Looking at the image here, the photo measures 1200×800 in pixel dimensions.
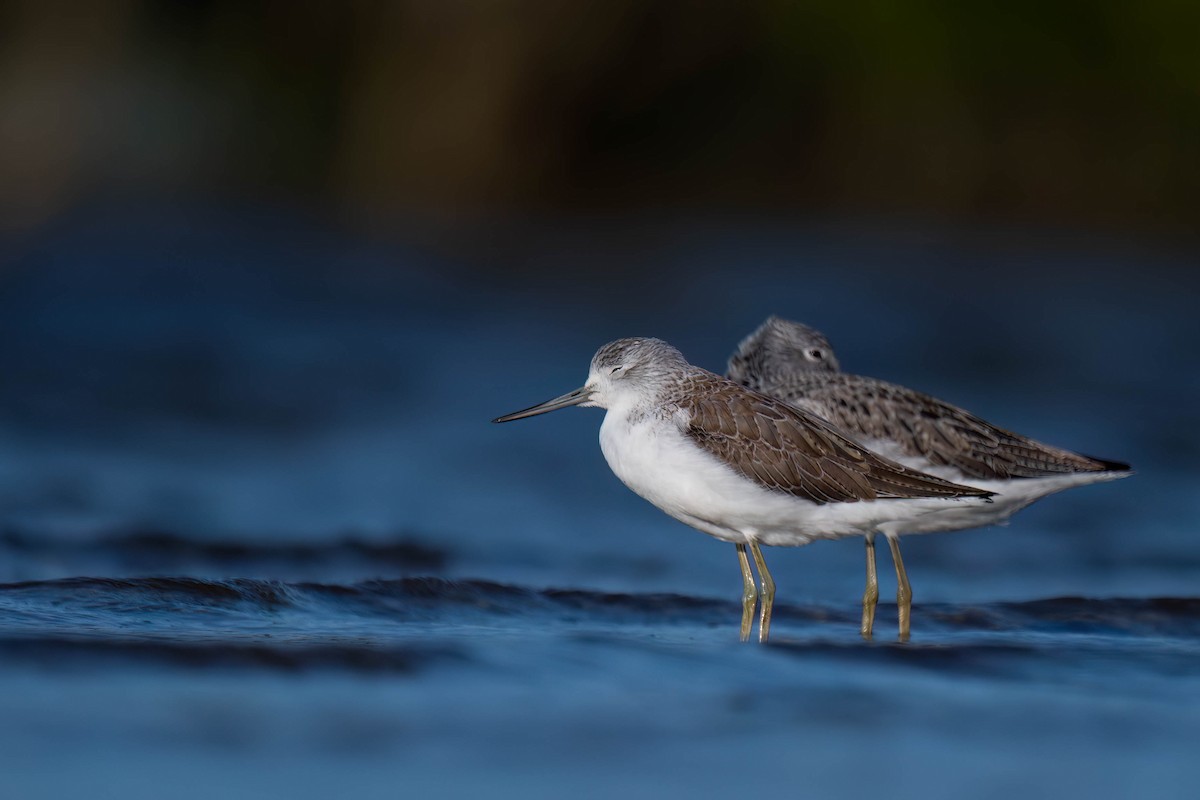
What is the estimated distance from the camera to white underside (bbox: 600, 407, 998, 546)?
7754 millimetres

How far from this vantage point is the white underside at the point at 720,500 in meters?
7.75

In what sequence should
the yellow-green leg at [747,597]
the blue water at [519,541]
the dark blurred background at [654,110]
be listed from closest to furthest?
the blue water at [519,541], the yellow-green leg at [747,597], the dark blurred background at [654,110]

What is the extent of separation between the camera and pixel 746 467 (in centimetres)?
784

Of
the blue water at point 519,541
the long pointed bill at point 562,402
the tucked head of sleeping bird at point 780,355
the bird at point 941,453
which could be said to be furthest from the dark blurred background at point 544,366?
the tucked head of sleeping bird at point 780,355

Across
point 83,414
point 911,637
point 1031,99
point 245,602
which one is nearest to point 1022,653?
point 911,637

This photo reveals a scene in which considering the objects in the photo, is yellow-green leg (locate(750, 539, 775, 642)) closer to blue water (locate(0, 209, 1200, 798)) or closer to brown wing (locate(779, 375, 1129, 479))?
blue water (locate(0, 209, 1200, 798))

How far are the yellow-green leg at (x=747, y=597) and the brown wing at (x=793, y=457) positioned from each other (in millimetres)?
744

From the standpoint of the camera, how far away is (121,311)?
15445mm

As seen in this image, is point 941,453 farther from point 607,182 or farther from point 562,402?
point 607,182

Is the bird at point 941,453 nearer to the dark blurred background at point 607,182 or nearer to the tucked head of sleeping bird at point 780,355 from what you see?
the tucked head of sleeping bird at point 780,355

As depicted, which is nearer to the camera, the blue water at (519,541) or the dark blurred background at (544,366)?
the blue water at (519,541)

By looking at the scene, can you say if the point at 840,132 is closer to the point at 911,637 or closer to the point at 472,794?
the point at 911,637

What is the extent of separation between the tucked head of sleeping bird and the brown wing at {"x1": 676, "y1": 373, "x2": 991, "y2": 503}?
208 cm

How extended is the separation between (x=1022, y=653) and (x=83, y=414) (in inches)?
291
